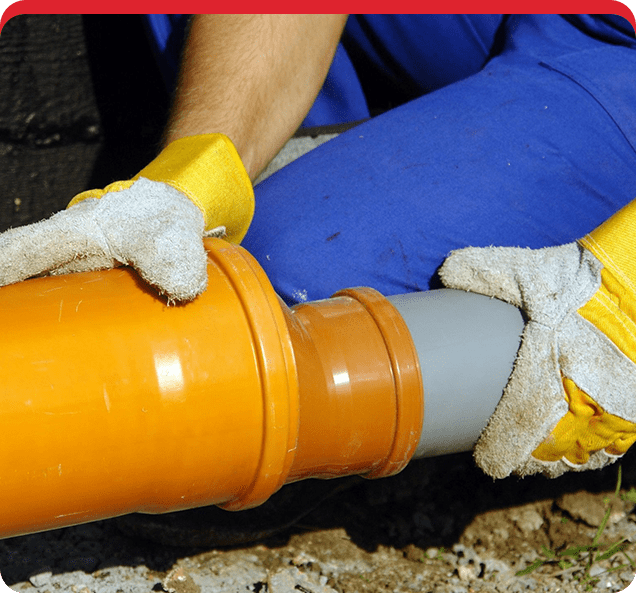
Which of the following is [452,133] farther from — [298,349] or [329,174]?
[298,349]

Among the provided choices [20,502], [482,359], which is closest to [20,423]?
[20,502]

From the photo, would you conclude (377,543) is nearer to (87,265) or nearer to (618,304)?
(618,304)

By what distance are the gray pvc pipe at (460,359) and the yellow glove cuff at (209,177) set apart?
0.41m

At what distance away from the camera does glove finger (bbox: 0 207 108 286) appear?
3.32ft

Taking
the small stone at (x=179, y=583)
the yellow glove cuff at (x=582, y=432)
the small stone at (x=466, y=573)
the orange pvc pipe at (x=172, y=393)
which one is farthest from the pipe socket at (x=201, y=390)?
the small stone at (x=466, y=573)

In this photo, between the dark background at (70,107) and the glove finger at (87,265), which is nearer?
the glove finger at (87,265)

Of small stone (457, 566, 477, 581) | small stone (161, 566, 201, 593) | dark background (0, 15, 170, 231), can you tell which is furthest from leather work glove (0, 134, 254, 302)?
dark background (0, 15, 170, 231)

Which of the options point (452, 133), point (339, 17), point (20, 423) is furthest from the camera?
point (339, 17)

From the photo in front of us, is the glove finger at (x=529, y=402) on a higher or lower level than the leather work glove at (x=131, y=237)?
lower

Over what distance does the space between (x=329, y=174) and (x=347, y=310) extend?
597 millimetres

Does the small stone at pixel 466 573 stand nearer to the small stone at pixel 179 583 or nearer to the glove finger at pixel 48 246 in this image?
the small stone at pixel 179 583

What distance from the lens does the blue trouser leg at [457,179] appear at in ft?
4.99

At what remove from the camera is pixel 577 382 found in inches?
43.7

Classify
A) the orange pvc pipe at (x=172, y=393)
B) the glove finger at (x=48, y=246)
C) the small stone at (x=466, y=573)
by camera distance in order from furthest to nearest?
the small stone at (x=466, y=573) → the glove finger at (x=48, y=246) → the orange pvc pipe at (x=172, y=393)
